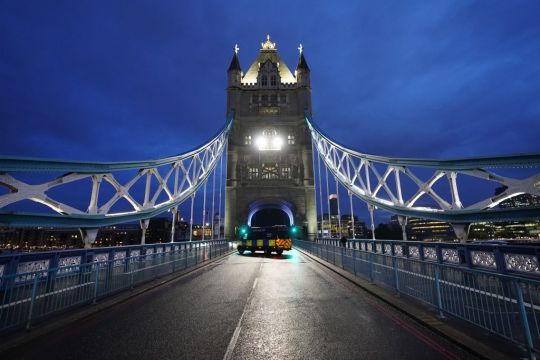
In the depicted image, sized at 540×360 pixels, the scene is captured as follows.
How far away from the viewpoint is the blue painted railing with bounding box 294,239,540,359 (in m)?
4.32

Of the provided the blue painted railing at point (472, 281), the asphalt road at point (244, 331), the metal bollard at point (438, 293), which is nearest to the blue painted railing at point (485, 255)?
the blue painted railing at point (472, 281)

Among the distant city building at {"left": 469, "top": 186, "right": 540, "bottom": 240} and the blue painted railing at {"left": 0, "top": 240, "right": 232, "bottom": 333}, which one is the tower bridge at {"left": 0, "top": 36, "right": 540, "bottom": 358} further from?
the distant city building at {"left": 469, "top": 186, "right": 540, "bottom": 240}

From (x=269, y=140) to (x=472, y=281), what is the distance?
Answer: 4789 cm

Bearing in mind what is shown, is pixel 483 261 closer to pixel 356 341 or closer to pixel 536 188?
pixel 356 341

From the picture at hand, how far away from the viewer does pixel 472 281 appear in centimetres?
571

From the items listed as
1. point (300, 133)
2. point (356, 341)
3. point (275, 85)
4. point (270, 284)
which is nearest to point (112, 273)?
point (270, 284)

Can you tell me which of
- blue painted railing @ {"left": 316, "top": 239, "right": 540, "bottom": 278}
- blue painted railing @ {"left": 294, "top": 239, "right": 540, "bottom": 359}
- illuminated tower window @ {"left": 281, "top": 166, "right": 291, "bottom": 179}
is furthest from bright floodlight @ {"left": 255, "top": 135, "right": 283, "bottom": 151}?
blue painted railing @ {"left": 316, "top": 239, "right": 540, "bottom": 278}

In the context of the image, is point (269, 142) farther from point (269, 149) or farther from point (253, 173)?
point (253, 173)

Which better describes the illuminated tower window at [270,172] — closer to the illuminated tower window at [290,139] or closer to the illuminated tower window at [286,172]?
the illuminated tower window at [286,172]

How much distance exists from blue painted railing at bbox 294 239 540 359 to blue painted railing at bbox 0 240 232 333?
27.5 feet

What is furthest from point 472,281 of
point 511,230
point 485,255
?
point 511,230

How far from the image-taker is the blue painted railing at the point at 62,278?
563 centimetres

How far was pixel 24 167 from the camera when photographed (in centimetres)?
1096

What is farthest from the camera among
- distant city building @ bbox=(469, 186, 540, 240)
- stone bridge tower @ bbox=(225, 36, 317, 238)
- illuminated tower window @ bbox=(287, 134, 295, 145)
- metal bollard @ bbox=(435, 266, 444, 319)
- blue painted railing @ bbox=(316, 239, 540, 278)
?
distant city building @ bbox=(469, 186, 540, 240)
